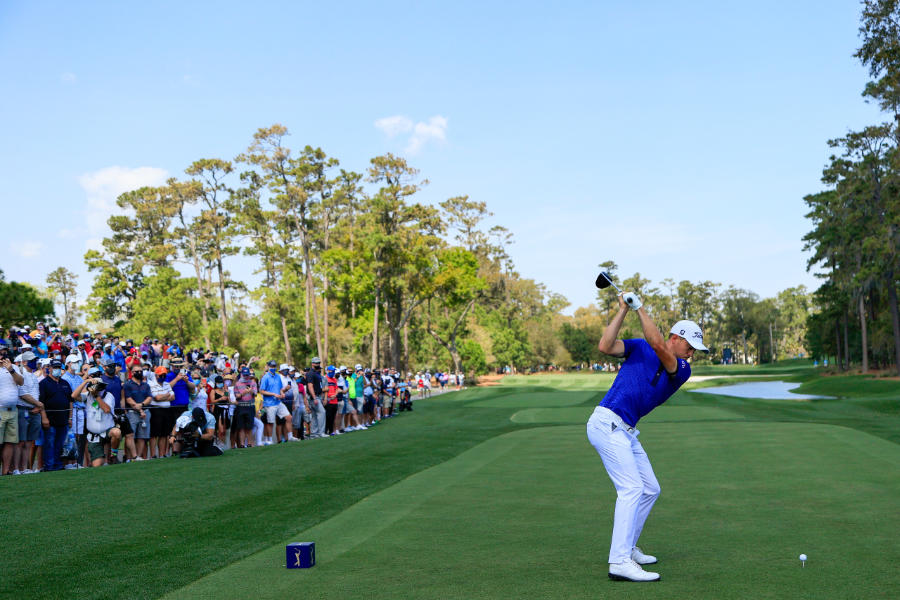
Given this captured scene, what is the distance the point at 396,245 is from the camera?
58750 mm

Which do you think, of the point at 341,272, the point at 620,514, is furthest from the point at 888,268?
the point at 620,514

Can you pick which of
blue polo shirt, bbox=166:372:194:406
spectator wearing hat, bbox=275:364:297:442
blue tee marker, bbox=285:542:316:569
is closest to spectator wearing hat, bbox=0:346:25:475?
blue polo shirt, bbox=166:372:194:406

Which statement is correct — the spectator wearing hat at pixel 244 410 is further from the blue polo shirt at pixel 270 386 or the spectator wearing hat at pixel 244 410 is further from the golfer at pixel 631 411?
the golfer at pixel 631 411

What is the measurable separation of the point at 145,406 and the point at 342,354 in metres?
52.2

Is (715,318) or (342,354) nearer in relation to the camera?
(342,354)

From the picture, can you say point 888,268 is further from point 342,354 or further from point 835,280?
point 342,354

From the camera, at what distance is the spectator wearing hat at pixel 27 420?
13.9 meters

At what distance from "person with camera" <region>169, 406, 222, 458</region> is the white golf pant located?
11.8m

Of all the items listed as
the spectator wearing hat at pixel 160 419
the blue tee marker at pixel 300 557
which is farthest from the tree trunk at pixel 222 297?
the blue tee marker at pixel 300 557

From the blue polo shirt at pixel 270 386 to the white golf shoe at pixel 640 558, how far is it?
49.0 feet

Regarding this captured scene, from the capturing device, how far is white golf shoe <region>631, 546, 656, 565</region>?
6.62m

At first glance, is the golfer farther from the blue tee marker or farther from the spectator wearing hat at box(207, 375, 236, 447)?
the spectator wearing hat at box(207, 375, 236, 447)

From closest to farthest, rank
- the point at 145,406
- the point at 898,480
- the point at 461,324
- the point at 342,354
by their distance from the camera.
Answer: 1. the point at 898,480
2. the point at 145,406
3. the point at 342,354
4. the point at 461,324

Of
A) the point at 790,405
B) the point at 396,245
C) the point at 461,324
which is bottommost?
the point at 790,405
